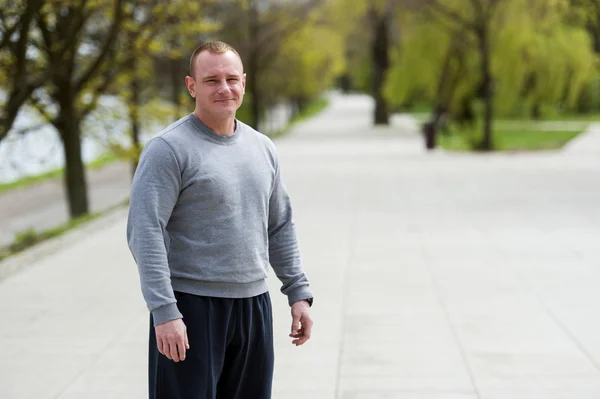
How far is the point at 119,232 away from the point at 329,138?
83.0 feet

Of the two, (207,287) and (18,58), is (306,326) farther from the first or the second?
(18,58)

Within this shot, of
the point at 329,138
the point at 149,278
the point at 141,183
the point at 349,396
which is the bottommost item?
the point at 329,138

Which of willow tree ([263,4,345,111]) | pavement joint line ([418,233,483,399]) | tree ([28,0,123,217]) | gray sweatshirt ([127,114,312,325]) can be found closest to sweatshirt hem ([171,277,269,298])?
gray sweatshirt ([127,114,312,325])

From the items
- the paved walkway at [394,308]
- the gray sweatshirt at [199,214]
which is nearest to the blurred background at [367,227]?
the paved walkway at [394,308]

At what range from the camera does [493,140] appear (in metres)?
28.0

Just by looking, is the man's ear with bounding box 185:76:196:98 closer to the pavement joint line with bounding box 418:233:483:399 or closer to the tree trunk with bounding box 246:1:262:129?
the pavement joint line with bounding box 418:233:483:399

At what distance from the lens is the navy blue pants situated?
329 cm

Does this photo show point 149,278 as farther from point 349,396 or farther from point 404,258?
point 404,258

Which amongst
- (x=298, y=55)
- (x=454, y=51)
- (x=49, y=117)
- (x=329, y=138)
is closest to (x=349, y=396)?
(x=49, y=117)

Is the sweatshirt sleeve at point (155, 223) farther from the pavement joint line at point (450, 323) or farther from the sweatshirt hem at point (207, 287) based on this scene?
the pavement joint line at point (450, 323)

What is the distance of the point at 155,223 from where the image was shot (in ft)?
10.3

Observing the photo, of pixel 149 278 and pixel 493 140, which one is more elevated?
pixel 149 278

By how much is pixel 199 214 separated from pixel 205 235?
0.23ft

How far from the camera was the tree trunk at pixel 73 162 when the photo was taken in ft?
52.9
